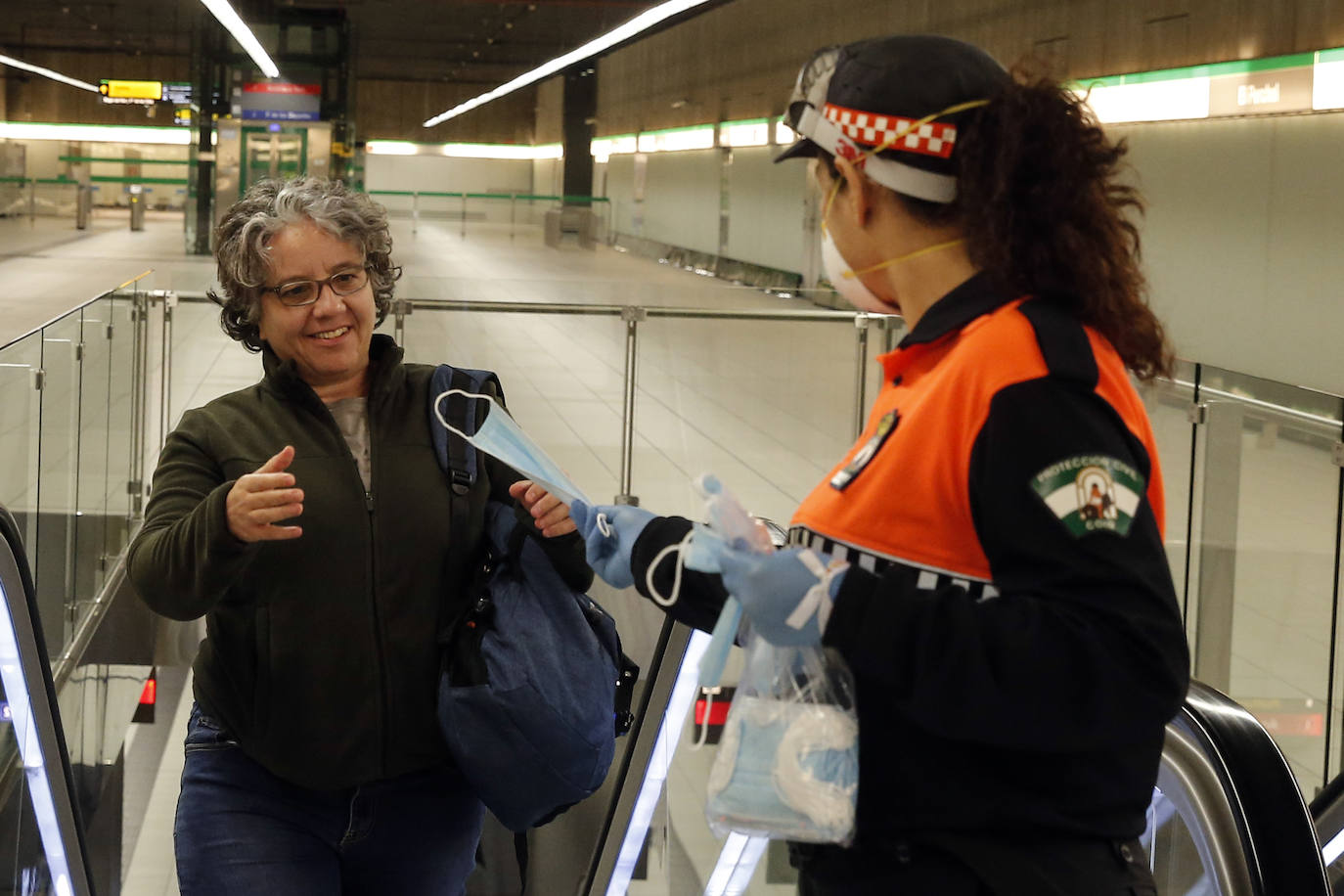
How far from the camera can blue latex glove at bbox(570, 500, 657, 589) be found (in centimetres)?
133

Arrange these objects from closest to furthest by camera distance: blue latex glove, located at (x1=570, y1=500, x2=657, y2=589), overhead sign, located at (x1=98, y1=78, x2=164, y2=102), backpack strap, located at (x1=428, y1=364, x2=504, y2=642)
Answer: blue latex glove, located at (x1=570, y1=500, x2=657, y2=589) < backpack strap, located at (x1=428, y1=364, x2=504, y2=642) < overhead sign, located at (x1=98, y1=78, x2=164, y2=102)

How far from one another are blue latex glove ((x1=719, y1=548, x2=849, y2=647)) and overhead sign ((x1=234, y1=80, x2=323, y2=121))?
891 inches

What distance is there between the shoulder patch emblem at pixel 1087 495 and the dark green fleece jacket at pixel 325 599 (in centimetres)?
106

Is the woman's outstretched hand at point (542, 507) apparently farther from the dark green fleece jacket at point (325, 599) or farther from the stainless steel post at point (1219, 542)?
the stainless steel post at point (1219, 542)

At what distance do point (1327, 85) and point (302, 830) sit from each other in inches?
372

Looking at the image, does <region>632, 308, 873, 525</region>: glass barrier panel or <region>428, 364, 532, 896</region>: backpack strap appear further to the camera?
<region>632, 308, 873, 525</region>: glass barrier panel

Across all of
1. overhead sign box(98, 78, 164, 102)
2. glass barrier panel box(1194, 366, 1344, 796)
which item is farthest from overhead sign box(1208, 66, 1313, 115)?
overhead sign box(98, 78, 164, 102)

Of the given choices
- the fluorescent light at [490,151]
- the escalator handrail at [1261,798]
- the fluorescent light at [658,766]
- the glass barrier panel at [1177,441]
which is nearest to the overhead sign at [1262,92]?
the glass barrier panel at [1177,441]

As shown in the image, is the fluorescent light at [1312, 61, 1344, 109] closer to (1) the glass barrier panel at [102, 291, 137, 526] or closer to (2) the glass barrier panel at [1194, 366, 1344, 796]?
(2) the glass barrier panel at [1194, 366, 1344, 796]

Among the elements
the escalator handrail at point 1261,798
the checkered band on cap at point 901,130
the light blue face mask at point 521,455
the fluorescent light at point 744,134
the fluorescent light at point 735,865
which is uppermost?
the fluorescent light at point 744,134

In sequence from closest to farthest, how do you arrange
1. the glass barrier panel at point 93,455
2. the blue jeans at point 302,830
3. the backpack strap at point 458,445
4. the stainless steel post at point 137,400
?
1. the blue jeans at point 302,830
2. the backpack strap at point 458,445
3. the glass barrier panel at point 93,455
4. the stainless steel post at point 137,400

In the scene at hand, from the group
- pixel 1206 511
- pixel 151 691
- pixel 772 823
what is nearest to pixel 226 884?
pixel 772 823

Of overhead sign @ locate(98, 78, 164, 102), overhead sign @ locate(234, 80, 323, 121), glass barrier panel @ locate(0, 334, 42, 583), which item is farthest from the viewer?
overhead sign @ locate(98, 78, 164, 102)

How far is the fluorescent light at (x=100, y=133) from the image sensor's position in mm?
23062
